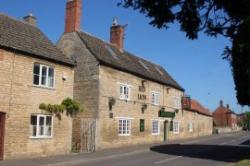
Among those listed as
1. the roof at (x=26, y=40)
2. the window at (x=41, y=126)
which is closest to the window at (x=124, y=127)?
the roof at (x=26, y=40)

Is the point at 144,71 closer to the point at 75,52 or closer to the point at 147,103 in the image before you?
the point at 147,103

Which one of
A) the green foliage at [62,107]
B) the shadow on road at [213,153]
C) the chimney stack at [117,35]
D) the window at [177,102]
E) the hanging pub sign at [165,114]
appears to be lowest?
the shadow on road at [213,153]

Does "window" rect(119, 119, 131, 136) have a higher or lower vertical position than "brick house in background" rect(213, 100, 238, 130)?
lower

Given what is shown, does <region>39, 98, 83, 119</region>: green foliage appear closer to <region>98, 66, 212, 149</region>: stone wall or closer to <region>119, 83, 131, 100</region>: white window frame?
<region>98, 66, 212, 149</region>: stone wall

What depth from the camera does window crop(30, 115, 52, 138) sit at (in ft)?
73.8

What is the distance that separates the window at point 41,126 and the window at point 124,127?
29.8 ft

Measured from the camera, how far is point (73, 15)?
31172 millimetres

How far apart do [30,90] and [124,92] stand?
1158 cm

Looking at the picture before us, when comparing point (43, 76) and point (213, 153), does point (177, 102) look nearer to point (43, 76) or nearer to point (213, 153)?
point (213, 153)

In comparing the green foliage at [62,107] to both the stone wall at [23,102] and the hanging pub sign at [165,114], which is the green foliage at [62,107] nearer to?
the stone wall at [23,102]

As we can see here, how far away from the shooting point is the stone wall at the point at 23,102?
20.6m

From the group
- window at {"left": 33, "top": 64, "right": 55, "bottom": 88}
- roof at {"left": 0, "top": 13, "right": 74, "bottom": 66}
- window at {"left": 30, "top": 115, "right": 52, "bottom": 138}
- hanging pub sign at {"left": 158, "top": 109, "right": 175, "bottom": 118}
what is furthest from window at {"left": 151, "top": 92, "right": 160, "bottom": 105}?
window at {"left": 30, "top": 115, "right": 52, "bottom": 138}

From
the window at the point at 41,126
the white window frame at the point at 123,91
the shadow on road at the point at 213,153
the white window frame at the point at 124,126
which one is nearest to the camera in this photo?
the window at the point at 41,126

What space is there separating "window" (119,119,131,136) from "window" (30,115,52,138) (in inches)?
357
